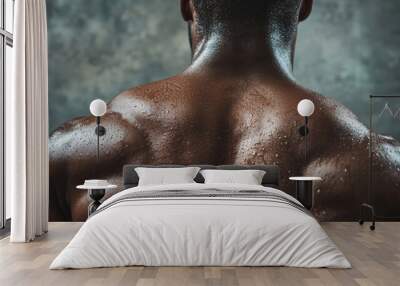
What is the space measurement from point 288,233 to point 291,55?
363 cm

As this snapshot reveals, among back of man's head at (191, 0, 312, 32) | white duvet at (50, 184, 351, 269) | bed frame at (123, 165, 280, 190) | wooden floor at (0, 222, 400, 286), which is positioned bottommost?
wooden floor at (0, 222, 400, 286)

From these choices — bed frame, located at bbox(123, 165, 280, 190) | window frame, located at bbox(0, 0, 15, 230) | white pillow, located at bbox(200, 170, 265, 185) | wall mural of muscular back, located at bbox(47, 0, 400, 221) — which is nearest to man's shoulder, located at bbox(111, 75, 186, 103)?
wall mural of muscular back, located at bbox(47, 0, 400, 221)

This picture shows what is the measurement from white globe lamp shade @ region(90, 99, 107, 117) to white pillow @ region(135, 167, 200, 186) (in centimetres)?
88

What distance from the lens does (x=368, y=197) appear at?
299 inches

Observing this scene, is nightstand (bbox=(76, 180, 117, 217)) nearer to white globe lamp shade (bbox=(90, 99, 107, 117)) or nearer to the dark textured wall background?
white globe lamp shade (bbox=(90, 99, 107, 117))

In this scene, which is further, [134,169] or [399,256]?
[134,169]

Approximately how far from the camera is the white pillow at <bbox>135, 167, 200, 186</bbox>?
6.85 metres

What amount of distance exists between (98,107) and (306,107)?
8.55 ft

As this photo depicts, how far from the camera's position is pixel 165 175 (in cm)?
690

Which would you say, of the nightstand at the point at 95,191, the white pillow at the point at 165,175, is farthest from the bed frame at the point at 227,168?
the nightstand at the point at 95,191

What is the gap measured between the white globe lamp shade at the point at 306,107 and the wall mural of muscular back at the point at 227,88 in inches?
13.9

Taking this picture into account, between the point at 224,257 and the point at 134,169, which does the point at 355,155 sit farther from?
the point at 224,257

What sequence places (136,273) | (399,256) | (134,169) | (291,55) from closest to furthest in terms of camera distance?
(136,273)
(399,256)
(134,169)
(291,55)

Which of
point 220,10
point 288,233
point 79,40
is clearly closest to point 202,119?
point 220,10
